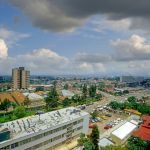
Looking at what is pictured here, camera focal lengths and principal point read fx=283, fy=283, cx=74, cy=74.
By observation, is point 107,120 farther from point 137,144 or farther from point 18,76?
point 18,76

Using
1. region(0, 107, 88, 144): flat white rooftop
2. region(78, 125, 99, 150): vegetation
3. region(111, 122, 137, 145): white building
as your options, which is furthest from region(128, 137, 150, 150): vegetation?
region(0, 107, 88, 144): flat white rooftop

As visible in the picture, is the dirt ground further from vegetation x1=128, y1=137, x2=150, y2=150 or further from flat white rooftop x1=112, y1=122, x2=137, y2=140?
vegetation x1=128, y1=137, x2=150, y2=150

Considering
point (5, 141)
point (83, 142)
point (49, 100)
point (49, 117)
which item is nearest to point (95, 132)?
point (83, 142)

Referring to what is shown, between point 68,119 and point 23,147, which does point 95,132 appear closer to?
point 68,119

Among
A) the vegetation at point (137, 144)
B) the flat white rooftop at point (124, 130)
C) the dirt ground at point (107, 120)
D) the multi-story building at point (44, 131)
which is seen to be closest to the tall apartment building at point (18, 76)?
the dirt ground at point (107, 120)

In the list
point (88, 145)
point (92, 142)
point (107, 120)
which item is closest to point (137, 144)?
point (92, 142)

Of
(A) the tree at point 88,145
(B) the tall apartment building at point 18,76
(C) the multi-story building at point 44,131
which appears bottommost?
(A) the tree at point 88,145

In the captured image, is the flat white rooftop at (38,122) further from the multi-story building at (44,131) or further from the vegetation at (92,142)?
the vegetation at (92,142)
